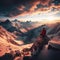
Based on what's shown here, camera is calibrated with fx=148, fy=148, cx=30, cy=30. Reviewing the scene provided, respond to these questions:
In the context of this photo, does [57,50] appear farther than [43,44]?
No

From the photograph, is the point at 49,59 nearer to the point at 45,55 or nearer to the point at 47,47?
the point at 45,55

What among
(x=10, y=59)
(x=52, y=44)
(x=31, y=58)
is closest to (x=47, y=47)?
(x=52, y=44)

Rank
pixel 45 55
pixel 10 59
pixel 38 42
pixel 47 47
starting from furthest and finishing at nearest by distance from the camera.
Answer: pixel 10 59 < pixel 38 42 < pixel 47 47 < pixel 45 55

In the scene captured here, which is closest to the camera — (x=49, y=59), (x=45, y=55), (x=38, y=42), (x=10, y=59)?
(x=49, y=59)

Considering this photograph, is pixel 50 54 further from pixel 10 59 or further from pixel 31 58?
pixel 10 59

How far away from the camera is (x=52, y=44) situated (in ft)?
223

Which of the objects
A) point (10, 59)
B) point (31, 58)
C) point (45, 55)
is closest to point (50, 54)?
point (45, 55)

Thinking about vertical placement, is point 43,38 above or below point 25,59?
above

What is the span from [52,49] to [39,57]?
694cm

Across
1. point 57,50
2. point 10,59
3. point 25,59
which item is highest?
point 57,50

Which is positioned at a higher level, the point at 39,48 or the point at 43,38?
the point at 43,38

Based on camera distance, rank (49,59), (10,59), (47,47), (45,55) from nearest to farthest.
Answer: (49,59) → (45,55) → (47,47) → (10,59)

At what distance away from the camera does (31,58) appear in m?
66.3

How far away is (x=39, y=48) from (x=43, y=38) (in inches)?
210
